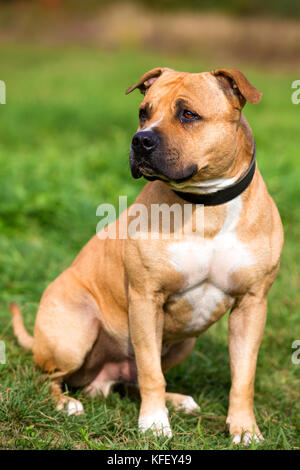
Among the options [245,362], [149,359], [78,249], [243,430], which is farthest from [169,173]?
[78,249]

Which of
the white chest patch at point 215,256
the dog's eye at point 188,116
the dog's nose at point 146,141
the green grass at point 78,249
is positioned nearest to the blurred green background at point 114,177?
the green grass at point 78,249

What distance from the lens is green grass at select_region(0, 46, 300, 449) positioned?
10.8ft

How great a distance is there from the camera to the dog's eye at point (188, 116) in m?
Result: 3.09

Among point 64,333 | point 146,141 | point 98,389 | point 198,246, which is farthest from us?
point 98,389

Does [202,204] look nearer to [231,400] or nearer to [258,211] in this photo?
[258,211]

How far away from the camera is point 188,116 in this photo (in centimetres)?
310

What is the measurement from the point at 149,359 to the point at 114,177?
4.67 metres

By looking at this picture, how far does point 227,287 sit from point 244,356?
0.39 metres

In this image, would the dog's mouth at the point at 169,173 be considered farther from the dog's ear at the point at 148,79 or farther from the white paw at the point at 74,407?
the white paw at the point at 74,407

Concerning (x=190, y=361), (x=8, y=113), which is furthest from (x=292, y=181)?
(x=8, y=113)

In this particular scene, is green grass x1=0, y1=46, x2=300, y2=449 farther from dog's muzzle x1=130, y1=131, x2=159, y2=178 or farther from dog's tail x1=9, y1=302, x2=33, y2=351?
dog's muzzle x1=130, y1=131, x2=159, y2=178

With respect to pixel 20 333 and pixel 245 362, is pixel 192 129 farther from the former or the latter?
pixel 20 333

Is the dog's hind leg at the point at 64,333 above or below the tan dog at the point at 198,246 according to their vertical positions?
below

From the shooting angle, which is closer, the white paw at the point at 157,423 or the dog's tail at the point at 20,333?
the white paw at the point at 157,423
